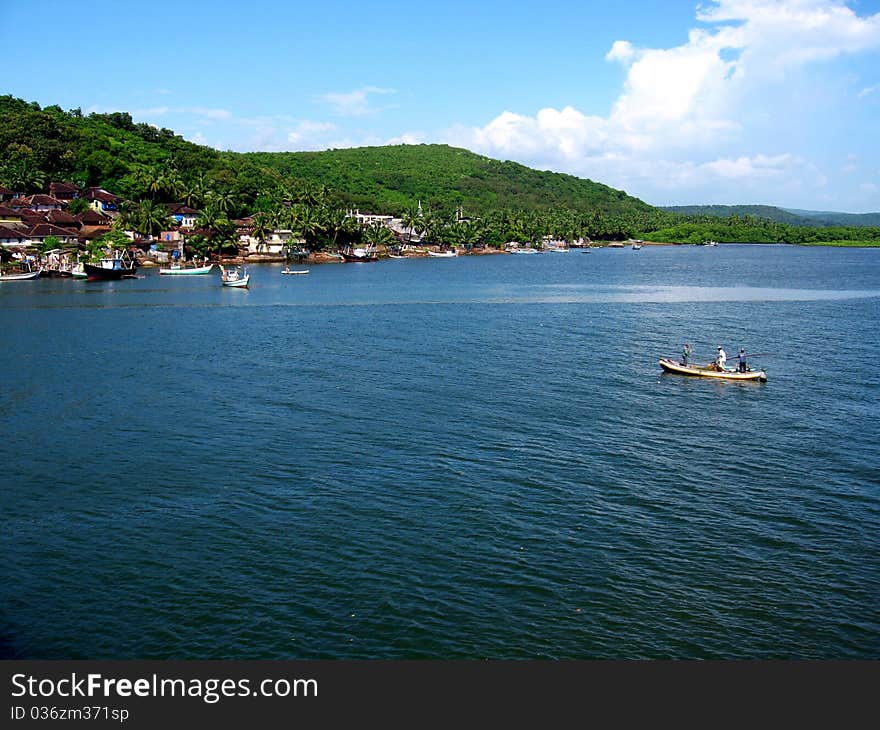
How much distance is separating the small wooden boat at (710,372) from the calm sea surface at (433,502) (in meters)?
0.53

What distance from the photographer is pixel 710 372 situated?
39406mm

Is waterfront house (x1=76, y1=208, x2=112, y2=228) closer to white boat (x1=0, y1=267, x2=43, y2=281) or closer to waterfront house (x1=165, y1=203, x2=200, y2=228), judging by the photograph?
waterfront house (x1=165, y1=203, x2=200, y2=228)

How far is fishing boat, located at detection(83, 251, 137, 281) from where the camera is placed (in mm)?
94625

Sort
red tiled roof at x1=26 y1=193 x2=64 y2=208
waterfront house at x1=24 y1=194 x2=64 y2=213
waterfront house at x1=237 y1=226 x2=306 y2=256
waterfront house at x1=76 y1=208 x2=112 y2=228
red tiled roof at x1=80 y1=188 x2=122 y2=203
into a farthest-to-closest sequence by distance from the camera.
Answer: waterfront house at x1=237 y1=226 x2=306 y2=256
red tiled roof at x1=80 y1=188 x2=122 y2=203
red tiled roof at x1=26 y1=193 x2=64 y2=208
waterfront house at x1=24 y1=194 x2=64 y2=213
waterfront house at x1=76 y1=208 x2=112 y2=228

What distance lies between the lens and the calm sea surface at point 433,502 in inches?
657

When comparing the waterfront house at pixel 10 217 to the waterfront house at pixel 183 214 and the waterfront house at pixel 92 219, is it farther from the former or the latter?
the waterfront house at pixel 183 214

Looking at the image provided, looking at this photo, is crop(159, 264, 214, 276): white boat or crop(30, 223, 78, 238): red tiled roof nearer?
crop(159, 264, 214, 276): white boat

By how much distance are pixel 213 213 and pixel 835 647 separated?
129132 mm

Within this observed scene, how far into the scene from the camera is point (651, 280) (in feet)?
356

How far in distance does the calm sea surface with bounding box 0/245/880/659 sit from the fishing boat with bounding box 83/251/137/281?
47518 mm

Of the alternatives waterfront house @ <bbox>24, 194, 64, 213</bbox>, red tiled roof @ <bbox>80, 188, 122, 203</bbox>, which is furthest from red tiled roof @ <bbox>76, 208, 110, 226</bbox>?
red tiled roof @ <bbox>80, 188, 122, 203</bbox>

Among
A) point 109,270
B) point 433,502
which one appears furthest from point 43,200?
point 433,502

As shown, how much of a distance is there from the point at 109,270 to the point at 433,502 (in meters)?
83.9

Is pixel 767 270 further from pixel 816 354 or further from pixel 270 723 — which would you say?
pixel 270 723
